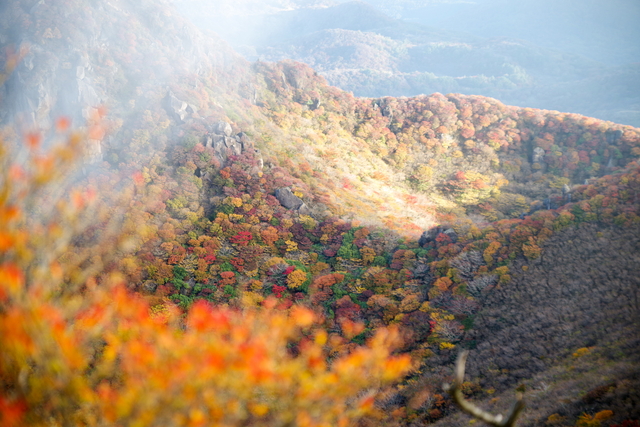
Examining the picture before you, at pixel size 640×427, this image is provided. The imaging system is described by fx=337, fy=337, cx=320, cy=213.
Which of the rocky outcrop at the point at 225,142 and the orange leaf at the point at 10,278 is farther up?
the orange leaf at the point at 10,278

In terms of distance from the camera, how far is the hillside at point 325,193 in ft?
60.9

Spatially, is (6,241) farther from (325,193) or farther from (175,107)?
(175,107)

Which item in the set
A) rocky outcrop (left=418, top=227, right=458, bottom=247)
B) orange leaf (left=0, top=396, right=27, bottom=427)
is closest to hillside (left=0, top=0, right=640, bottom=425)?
rocky outcrop (left=418, top=227, right=458, bottom=247)

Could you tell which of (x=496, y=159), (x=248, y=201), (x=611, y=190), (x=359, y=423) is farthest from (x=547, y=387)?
(x=496, y=159)

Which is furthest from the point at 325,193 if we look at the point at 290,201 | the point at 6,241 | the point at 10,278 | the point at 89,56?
the point at 10,278

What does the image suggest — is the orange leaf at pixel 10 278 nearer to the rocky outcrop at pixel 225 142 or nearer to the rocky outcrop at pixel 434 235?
the rocky outcrop at pixel 434 235

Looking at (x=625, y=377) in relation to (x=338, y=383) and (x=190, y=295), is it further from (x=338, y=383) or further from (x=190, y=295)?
(x=190, y=295)

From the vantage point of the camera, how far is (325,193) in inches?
1250

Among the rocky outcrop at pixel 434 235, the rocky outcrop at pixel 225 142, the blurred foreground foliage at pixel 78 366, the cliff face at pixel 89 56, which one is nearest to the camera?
the blurred foreground foliage at pixel 78 366

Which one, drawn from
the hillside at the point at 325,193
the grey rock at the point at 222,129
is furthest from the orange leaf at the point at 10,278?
the grey rock at the point at 222,129

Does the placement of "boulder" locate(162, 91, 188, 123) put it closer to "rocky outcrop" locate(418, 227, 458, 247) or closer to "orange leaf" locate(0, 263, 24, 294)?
"rocky outcrop" locate(418, 227, 458, 247)

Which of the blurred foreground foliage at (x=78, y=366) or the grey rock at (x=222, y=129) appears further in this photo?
the grey rock at (x=222, y=129)

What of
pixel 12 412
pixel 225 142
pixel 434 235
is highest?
pixel 12 412

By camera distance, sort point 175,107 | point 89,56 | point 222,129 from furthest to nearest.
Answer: point 89,56 → point 175,107 → point 222,129
